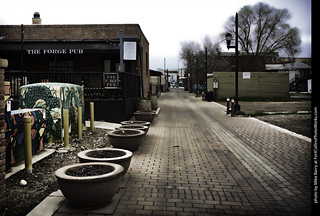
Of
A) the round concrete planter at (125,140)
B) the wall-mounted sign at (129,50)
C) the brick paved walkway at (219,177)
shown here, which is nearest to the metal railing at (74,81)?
the wall-mounted sign at (129,50)

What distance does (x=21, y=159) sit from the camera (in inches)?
219

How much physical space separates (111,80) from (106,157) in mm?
7637

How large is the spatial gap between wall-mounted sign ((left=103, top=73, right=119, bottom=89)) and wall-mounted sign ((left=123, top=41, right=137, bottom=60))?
4082 millimetres

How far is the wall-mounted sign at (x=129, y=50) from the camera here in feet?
52.6

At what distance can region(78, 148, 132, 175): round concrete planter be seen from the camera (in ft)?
14.8

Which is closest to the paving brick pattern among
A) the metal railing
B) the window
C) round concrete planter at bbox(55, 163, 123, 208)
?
round concrete planter at bbox(55, 163, 123, 208)

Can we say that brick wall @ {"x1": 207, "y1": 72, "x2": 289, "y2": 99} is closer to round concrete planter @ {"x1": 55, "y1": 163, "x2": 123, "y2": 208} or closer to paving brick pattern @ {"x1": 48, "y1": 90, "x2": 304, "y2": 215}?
paving brick pattern @ {"x1": 48, "y1": 90, "x2": 304, "y2": 215}

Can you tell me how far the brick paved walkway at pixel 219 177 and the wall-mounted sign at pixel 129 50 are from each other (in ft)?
26.8

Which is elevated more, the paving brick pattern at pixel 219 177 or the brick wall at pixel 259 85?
the brick wall at pixel 259 85

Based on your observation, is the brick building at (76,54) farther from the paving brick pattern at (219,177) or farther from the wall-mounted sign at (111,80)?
the paving brick pattern at (219,177)

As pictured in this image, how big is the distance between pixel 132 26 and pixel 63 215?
63.7 feet

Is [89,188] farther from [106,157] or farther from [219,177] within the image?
[219,177]

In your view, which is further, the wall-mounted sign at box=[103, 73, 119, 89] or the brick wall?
the brick wall

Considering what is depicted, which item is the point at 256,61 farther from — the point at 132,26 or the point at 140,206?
the point at 140,206
